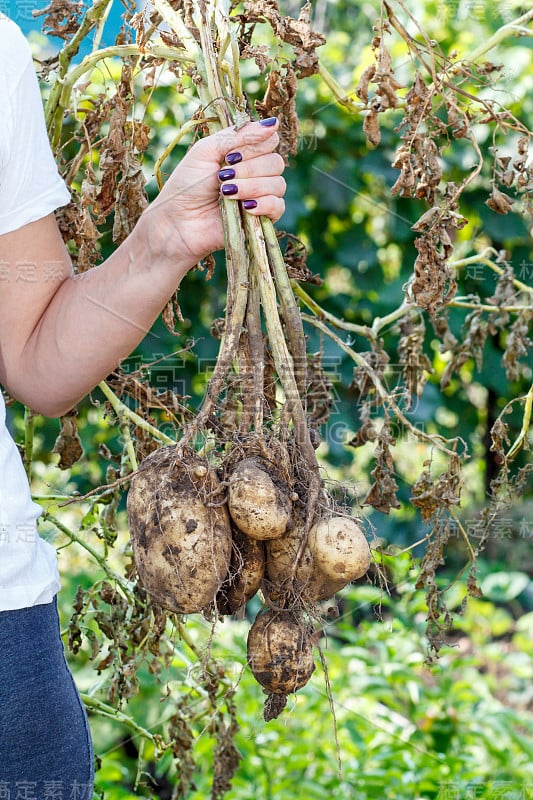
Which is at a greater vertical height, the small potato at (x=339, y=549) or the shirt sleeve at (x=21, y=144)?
the shirt sleeve at (x=21, y=144)

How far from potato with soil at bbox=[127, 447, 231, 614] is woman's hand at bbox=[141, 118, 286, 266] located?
222mm

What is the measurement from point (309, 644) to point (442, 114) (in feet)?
5.83

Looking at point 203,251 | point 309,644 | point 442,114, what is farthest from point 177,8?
point 442,114

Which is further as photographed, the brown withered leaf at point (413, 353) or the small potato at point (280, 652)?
the brown withered leaf at point (413, 353)

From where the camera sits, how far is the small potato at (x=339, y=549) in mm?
854

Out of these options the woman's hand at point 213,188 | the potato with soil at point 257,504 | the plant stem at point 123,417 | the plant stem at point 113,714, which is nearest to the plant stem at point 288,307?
the woman's hand at point 213,188

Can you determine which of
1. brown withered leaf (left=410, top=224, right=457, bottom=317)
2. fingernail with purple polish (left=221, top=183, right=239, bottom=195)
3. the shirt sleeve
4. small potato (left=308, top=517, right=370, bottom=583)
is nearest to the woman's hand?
fingernail with purple polish (left=221, top=183, right=239, bottom=195)

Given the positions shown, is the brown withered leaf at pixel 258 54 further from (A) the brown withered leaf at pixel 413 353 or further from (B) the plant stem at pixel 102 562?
(B) the plant stem at pixel 102 562

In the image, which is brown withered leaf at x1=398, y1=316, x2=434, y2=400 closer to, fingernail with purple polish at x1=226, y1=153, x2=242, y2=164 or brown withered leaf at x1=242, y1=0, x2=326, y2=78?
brown withered leaf at x1=242, y1=0, x2=326, y2=78

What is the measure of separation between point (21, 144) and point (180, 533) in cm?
40

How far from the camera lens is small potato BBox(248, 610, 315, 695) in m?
0.88

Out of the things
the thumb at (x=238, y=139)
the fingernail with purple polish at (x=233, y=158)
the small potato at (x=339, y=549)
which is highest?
the thumb at (x=238, y=139)

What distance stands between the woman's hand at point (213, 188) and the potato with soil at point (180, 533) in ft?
0.73

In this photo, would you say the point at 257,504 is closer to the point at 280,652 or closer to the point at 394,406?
the point at 280,652
